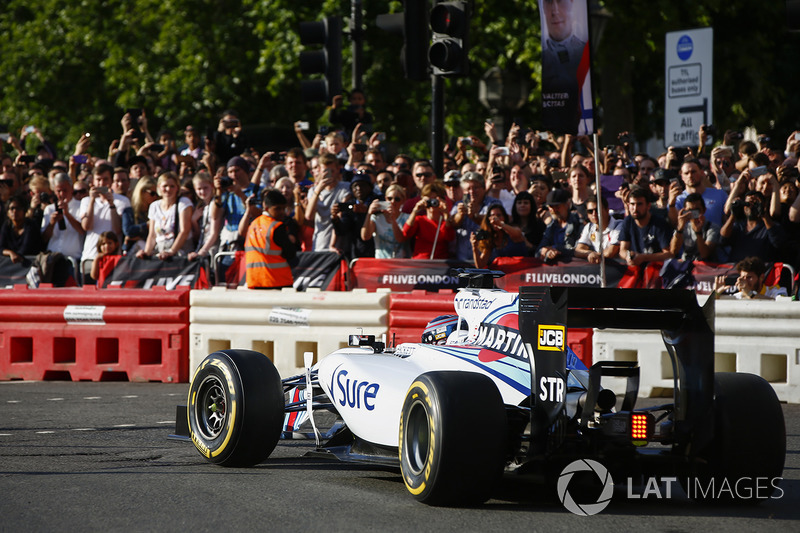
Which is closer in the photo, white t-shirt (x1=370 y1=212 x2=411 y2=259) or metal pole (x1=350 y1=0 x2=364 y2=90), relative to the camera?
white t-shirt (x1=370 y1=212 x2=411 y2=259)

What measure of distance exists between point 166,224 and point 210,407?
762 cm

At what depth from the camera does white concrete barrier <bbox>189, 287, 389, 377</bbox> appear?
12.9 metres

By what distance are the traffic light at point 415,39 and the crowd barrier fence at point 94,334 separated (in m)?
3.45

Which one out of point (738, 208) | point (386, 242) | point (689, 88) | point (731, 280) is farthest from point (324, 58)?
point (731, 280)

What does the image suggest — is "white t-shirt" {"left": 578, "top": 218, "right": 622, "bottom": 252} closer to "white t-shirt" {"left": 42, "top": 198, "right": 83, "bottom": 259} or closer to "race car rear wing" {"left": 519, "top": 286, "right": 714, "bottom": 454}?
"white t-shirt" {"left": 42, "top": 198, "right": 83, "bottom": 259}

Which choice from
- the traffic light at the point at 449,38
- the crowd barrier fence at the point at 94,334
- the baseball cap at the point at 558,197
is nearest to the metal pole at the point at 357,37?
the traffic light at the point at 449,38

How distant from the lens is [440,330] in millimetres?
7945

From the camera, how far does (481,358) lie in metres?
7.12

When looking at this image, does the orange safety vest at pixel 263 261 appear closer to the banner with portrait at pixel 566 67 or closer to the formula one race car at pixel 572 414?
the banner with portrait at pixel 566 67

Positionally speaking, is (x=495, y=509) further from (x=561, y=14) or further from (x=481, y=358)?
(x=561, y=14)

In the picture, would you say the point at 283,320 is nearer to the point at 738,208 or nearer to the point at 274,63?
the point at 738,208

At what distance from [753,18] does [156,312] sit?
17824 mm

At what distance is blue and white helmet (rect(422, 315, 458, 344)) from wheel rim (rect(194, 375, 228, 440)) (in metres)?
1.33

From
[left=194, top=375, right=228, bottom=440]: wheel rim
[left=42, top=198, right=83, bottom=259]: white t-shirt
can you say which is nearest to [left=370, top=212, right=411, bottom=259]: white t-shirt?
[left=42, top=198, right=83, bottom=259]: white t-shirt
